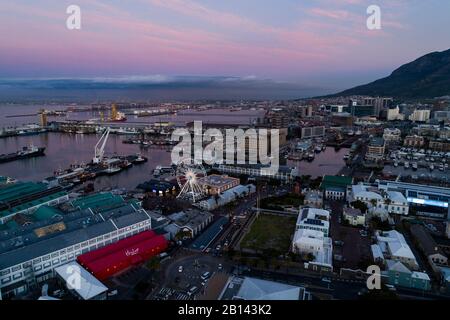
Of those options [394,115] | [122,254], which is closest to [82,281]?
[122,254]

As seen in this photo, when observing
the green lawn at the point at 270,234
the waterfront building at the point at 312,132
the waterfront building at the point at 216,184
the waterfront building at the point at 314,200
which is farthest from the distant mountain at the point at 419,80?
the green lawn at the point at 270,234

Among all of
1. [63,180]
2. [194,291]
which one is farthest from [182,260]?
[63,180]

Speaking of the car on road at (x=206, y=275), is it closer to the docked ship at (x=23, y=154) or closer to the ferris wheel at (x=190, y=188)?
the ferris wheel at (x=190, y=188)

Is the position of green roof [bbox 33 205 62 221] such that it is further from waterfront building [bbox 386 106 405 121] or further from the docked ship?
waterfront building [bbox 386 106 405 121]

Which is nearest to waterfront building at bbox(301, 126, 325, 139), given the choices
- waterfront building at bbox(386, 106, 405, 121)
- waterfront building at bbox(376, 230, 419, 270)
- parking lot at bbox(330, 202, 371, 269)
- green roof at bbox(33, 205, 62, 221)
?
waterfront building at bbox(386, 106, 405, 121)
